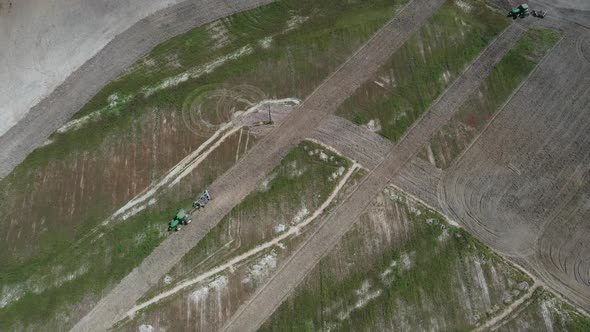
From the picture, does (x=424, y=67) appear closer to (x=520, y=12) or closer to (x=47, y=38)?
(x=520, y=12)

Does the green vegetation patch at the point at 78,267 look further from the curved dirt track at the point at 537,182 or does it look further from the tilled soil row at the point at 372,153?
the curved dirt track at the point at 537,182

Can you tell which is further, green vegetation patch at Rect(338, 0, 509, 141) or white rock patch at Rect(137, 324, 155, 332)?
green vegetation patch at Rect(338, 0, 509, 141)

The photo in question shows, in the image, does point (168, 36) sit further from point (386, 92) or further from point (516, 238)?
point (516, 238)

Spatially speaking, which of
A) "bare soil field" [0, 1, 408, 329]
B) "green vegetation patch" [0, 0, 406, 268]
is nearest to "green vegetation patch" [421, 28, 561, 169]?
"green vegetation patch" [0, 0, 406, 268]

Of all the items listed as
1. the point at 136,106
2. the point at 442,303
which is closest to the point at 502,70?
the point at 442,303

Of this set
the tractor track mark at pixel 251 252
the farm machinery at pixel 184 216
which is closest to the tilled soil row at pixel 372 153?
the tractor track mark at pixel 251 252

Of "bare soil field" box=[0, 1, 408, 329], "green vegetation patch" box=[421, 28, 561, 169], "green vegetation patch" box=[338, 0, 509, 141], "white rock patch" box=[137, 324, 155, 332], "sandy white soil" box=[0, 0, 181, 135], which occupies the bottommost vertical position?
"green vegetation patch" box=[421, 28, 561, 169]

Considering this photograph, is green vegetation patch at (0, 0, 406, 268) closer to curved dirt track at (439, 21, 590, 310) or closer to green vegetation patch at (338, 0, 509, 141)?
green vegetation patch at (338, 0, 509, 141)
